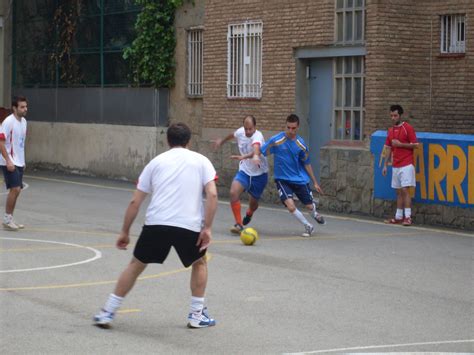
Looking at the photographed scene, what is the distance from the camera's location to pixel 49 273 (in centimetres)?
1232

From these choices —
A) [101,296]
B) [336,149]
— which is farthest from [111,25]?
[101,296]

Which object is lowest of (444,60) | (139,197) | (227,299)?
(227,299)

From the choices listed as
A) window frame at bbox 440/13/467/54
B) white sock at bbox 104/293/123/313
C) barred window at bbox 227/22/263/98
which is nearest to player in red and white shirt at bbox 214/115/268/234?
window frame at bbox 440/13/467/54

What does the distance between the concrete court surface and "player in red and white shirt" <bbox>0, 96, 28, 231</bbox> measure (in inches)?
14.9

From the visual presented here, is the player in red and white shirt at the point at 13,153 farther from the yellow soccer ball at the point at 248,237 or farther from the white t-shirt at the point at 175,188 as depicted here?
the white t-shirt at the point at 175,188

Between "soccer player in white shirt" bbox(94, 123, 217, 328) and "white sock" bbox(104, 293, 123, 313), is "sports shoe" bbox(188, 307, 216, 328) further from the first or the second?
"white sock" bbox(104, 293, 123, 313)

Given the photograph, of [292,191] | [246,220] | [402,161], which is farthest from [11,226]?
[402,161]

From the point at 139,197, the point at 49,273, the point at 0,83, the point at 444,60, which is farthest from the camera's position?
the point at 0,83

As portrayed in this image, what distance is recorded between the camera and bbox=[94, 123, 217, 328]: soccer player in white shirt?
934 centimetres

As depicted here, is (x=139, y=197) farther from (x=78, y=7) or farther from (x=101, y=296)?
(x=78, y=7)

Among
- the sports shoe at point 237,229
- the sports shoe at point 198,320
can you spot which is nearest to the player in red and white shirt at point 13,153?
the sports shoe at point 237,229

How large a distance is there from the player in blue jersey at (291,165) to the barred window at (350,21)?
450cm

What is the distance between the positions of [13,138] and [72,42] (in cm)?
1429

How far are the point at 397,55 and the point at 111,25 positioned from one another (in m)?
10.6
